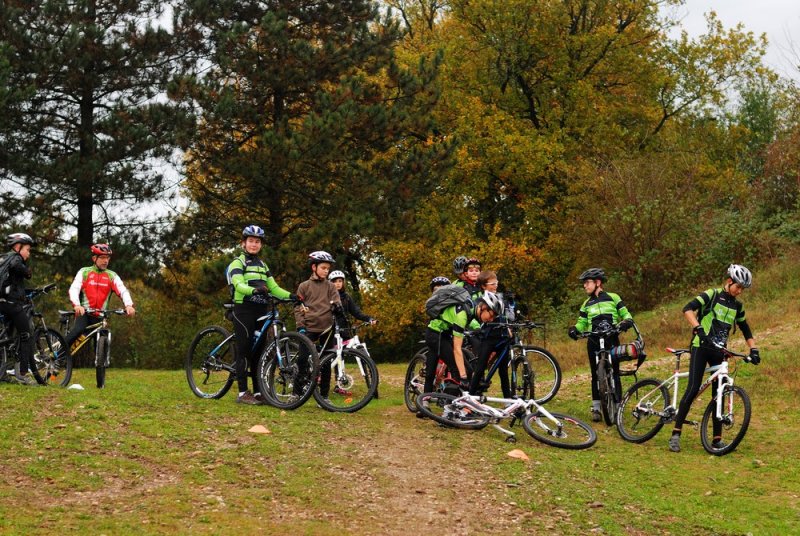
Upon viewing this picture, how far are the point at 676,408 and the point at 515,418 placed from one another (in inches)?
70.1

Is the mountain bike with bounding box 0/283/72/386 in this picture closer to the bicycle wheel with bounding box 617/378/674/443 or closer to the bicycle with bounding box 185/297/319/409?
the bicycle with bounding box 185/297/319/409

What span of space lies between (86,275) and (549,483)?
7166mm

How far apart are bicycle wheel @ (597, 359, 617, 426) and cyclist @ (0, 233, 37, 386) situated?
691 centimetres

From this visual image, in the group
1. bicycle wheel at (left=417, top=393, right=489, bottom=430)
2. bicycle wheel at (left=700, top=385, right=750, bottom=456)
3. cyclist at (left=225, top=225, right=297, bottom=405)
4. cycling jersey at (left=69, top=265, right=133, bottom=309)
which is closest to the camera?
bicycle wheel at (left=700, top=385, right=750, bottom=456)

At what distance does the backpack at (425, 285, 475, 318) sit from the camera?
441 inches

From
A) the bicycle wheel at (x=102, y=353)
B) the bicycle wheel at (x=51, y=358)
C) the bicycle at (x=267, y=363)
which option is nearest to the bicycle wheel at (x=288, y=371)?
the bicycle at (x=267, y=363)

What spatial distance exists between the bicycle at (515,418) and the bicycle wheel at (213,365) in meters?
2.53

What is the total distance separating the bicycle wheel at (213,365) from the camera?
1199cm

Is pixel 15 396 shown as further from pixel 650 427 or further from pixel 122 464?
pixel 650 427

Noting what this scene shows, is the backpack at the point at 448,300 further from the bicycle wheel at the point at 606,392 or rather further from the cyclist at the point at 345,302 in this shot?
the bicycle wheel at the point at 606,392

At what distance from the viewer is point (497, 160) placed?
33.7 metres

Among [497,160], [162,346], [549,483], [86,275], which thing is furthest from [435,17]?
[549,483]

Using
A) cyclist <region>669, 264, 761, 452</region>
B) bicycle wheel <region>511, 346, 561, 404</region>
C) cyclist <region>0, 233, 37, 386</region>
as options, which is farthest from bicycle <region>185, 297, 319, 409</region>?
cyclist <region>669, 264, 761, 452</region>

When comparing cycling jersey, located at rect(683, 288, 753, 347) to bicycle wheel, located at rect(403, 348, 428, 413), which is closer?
cycling jersey, located at rect(683, 288, 753, 347)
